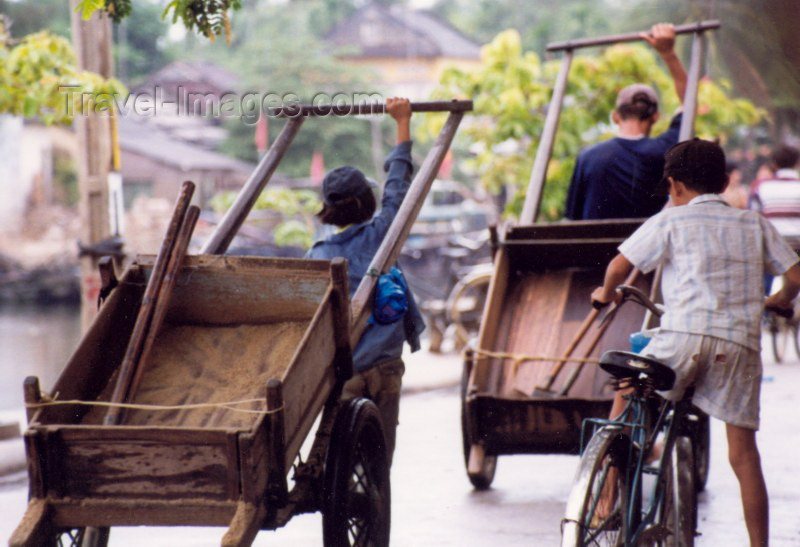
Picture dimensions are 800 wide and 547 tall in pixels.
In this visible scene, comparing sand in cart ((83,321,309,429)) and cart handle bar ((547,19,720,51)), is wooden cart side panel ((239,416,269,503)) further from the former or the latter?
cart handle bar ((547,19,720,51))

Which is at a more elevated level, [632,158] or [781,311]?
[632,158]

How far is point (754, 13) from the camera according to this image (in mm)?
7809

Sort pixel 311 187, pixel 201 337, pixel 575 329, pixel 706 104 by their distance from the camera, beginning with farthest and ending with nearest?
1. pixel 311 187
2. pixel 706 104
3. pixel 575 329
4. pixel 201 337

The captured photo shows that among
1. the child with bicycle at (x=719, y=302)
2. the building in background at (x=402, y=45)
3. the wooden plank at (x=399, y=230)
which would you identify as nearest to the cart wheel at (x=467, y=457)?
the wooden plank at (x=399, y=230)

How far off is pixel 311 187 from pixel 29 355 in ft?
43.4

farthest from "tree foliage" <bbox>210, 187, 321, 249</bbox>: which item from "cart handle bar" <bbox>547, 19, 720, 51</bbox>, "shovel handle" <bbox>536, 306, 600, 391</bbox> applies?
"shovel handle" <bbox>536, 306, 600, 391</bbox>

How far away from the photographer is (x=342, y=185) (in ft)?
15.7

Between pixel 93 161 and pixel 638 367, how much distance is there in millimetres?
5506

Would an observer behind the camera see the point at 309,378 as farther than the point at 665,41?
No

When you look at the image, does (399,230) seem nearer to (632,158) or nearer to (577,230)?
(577,230)

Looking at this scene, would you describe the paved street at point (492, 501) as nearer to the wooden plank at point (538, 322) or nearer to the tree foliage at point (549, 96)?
the wooden plank at point (538, 322)

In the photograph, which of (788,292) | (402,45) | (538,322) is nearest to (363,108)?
(538,322)

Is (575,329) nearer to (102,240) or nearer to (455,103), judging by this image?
(455,103)

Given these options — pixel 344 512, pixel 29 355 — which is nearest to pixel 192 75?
pixel 29 355
